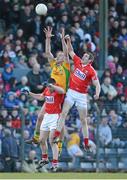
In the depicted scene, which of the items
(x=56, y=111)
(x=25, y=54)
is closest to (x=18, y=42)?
(x=25, y=54)

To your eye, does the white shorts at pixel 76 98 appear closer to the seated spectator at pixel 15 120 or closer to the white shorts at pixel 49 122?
the white shorts at pixel 49 122

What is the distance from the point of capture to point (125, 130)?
31.7 m

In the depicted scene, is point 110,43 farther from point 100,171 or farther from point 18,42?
point 100,171

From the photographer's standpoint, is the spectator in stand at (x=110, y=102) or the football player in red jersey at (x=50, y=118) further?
the spectator in stand at (x=110, y=102)

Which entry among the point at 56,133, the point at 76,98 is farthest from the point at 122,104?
the point at 56,133

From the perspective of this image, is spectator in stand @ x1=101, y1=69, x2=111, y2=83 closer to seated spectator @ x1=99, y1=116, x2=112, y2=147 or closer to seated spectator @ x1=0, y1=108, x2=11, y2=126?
seated spectator @ x1=99, y1=116, x2=112, y2=147

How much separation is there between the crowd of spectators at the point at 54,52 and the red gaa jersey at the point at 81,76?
4106mm

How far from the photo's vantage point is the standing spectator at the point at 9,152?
3041cm

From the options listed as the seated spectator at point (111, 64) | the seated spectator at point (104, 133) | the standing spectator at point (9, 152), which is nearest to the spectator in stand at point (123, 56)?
the seated spectator at point (111, 64)

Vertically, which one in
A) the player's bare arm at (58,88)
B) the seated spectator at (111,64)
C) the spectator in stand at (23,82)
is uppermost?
the seated spectator at (111,64)

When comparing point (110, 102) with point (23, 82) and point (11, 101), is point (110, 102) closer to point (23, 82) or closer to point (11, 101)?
point (23, 82)

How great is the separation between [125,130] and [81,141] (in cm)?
135

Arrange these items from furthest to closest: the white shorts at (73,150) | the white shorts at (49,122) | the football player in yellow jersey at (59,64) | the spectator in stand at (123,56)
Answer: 1. the spectator in stand at (123,56)
2. the white shorts at (73,150)
3. the white shorts at (49,122)
4. the football player in yellow jersey at (59,64)

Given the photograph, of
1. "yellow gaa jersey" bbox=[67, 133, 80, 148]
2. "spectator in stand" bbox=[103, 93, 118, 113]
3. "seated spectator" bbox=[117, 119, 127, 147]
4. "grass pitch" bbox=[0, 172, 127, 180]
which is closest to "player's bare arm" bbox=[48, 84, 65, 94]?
"grass pitch" bbox=[0, 172, 127, 180]
